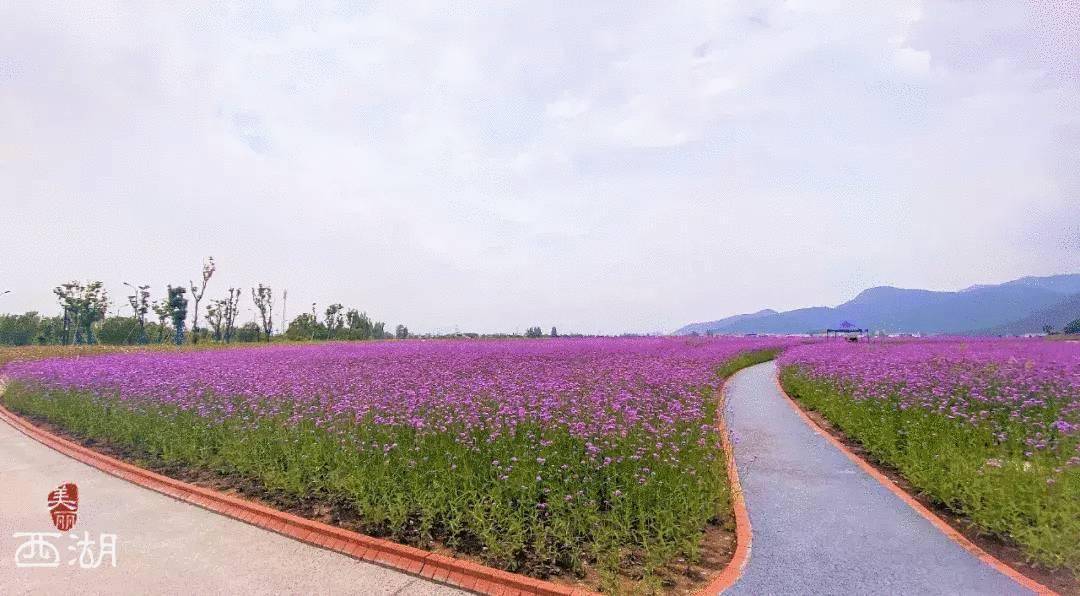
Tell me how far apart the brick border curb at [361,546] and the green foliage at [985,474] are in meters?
4.05

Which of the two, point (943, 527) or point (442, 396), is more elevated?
point (442, 396)

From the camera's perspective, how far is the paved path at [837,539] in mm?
3820

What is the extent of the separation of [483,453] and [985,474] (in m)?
5.49

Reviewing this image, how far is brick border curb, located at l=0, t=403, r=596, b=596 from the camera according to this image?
3719 mm

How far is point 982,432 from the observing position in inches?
267

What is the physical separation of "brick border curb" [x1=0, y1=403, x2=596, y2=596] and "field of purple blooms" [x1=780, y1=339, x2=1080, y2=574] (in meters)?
4.24

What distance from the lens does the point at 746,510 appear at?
5.29m

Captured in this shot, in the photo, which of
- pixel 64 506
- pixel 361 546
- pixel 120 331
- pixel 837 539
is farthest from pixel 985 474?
pixel 120 331

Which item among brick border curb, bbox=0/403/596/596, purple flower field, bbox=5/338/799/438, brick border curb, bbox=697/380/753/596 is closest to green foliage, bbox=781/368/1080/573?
brick border curb, bbox=697/380/753/596

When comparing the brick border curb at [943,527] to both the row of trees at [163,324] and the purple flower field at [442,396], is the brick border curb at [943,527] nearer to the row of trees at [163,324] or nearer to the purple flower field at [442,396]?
the purple flower field at [442,396]

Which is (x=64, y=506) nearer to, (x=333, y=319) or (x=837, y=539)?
(x=837, y=539)

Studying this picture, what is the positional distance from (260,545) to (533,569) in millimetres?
2792

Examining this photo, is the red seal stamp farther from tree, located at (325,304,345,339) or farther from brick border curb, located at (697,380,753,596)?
tree, located at (325,304,345,339)

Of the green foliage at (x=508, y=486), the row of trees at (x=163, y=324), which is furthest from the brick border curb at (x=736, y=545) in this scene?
the row of trees at (x=163, y=324)
